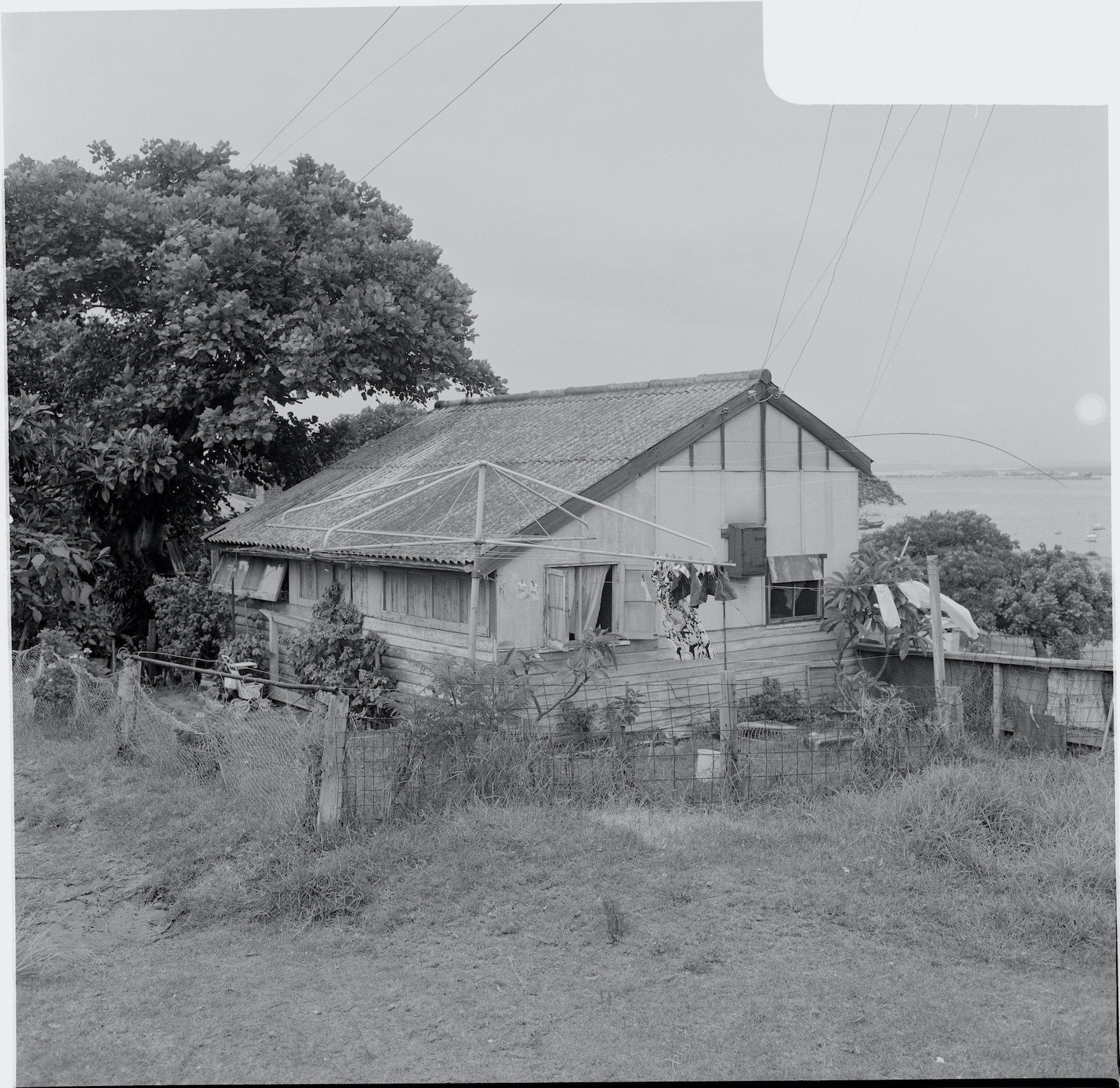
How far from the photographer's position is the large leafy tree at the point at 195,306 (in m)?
12.3

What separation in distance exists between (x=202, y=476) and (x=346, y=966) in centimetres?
1064

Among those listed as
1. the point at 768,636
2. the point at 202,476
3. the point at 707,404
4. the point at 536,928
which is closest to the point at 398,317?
the point at 202,476

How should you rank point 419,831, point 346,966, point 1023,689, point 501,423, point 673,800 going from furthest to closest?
1. point 501,423
2. point 1023,689
3. point 673,800
4. point 419,831
5. point 346,966

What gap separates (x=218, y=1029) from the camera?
4.39 metres

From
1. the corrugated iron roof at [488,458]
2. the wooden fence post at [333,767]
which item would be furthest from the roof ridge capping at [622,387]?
the wooden fence post at [333,767]

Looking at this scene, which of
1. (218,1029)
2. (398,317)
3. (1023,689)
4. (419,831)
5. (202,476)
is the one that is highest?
(398,317)

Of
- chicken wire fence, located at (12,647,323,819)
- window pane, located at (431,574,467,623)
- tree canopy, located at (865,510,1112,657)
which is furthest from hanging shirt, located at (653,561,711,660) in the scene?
chicken wire fence, located at (12,647,323,819)

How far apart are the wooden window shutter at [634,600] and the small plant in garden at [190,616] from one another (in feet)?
20.2

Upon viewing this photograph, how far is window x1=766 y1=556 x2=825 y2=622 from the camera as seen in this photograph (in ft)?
34.9

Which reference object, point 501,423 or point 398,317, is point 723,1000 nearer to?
point 501,423

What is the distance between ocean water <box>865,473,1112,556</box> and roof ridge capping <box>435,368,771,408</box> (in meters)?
1.89

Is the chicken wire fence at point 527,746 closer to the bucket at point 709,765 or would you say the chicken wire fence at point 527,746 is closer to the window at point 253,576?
the bucket at point 709,765

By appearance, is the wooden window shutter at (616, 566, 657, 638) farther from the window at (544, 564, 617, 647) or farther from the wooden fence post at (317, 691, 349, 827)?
the wooden fence post at (317, 691, 349, 827)

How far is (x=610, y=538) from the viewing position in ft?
30.7
